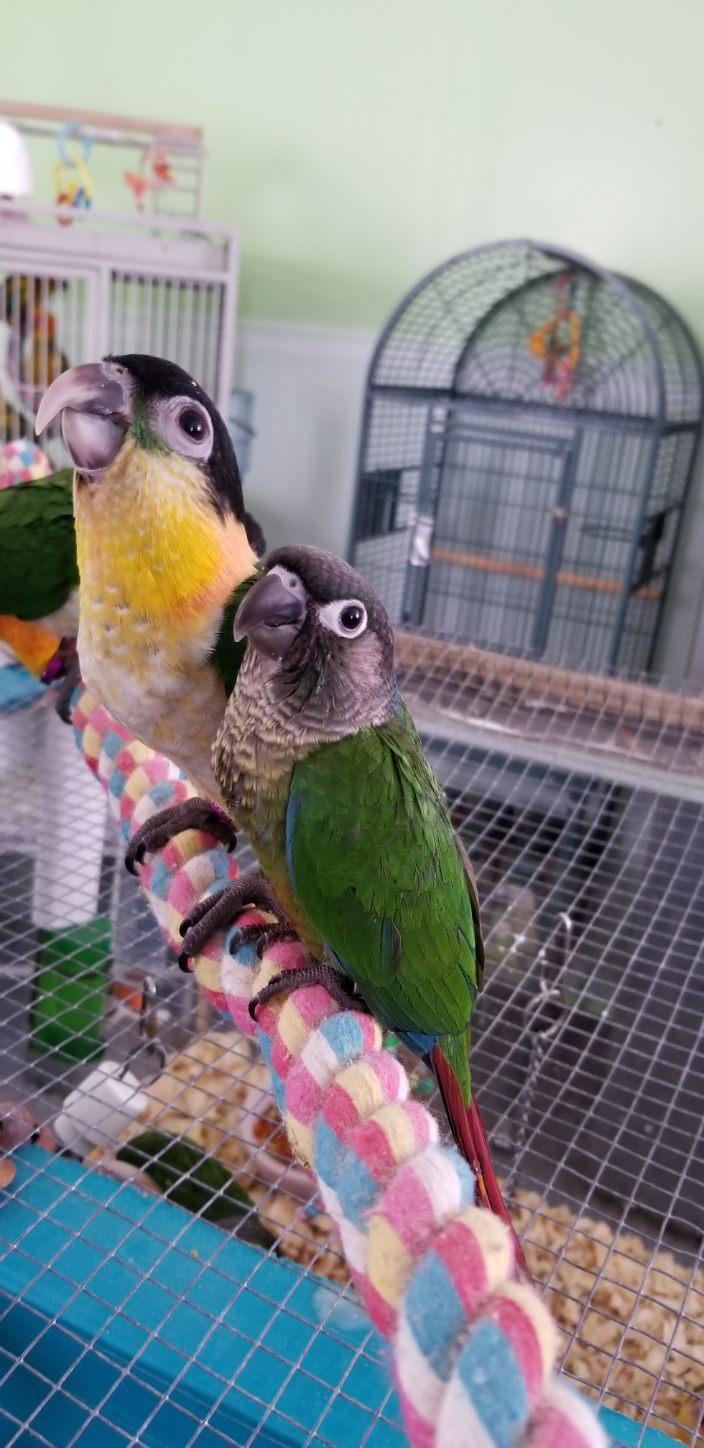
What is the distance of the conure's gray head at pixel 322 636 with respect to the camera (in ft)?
1.62

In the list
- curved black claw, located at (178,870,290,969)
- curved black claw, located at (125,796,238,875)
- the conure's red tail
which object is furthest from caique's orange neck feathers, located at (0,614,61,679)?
the conure's red tail

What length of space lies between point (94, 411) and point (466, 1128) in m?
0.43

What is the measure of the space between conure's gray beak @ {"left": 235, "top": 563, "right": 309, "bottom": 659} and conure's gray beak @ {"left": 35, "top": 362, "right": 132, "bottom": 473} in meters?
0.12

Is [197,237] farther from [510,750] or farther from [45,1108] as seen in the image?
[45,1108]

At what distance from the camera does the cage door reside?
2074 millimetres

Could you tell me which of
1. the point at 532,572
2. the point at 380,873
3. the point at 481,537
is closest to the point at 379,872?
the point at 380,873

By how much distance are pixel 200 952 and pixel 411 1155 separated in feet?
0.83

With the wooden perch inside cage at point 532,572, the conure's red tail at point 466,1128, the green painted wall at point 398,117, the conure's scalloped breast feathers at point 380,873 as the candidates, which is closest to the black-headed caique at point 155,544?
the conure's scalloped breast feathers at point 380,873

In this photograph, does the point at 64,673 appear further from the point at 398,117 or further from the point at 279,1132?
the point at 398,117

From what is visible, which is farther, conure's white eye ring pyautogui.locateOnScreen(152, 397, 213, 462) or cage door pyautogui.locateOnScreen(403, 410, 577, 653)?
cage door pyautogui.locateOnScreen(403, 410, 577, 653)

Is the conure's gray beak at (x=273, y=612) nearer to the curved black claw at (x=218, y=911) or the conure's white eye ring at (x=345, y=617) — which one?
the conure's white eye ring at (x=345, y=617)

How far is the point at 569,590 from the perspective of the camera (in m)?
2.16

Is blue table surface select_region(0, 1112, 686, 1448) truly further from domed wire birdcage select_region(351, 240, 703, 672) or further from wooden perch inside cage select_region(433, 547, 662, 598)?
wooden perch inside cage select_region(433, 547, 662, 598)

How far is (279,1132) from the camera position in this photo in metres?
0.91
